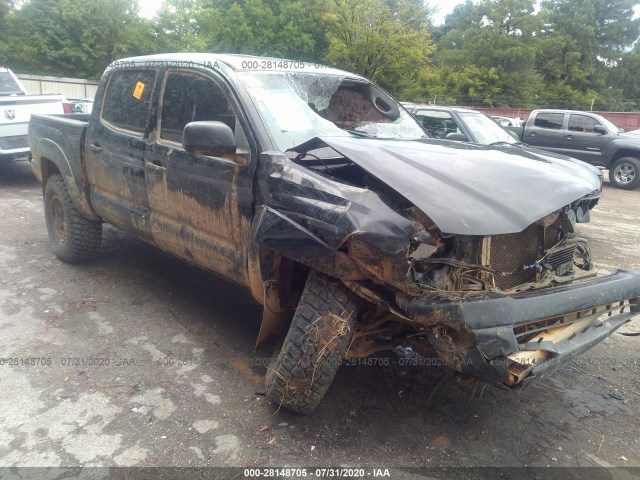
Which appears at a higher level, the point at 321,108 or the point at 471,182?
the point at 321,108

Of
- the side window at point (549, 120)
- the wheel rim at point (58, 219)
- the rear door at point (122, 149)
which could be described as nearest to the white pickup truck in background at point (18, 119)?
the wheel rim at point (58, 219)

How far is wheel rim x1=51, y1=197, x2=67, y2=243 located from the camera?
516cm

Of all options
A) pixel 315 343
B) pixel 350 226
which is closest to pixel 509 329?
pixel 350 226

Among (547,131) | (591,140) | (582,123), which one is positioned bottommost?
(591,140)

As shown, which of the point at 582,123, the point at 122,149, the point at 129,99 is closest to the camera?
the point at 122,149

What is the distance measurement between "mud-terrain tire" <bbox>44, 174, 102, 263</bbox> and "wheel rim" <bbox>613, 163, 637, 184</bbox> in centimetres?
1200

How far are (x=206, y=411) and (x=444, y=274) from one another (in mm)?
1563

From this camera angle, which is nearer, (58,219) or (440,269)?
(440,269)

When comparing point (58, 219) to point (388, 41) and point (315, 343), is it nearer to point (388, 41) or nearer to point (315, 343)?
point (315, 343)

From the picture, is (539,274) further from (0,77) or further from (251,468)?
(0,77)

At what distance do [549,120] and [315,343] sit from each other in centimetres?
1303

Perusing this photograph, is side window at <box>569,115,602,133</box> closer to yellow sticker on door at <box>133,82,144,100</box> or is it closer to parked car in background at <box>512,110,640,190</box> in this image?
parked car in background at <box>512,110,640,190</box>

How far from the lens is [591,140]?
12641 millimetres

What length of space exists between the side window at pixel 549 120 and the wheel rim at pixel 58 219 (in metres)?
12.3
